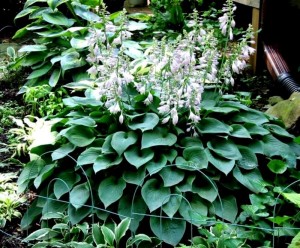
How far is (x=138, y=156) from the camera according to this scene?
3160 millimetres

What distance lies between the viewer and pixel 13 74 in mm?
5699

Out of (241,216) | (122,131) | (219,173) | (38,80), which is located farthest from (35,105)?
(241,216)

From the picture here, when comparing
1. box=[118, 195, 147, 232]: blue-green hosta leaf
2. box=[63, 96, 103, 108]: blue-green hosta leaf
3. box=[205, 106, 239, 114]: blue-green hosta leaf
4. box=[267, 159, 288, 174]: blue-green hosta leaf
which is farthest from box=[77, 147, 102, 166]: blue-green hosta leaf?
box=[267, 159, 288, 174]: blue-green hosta leaf

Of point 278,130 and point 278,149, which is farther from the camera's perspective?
point 278,130

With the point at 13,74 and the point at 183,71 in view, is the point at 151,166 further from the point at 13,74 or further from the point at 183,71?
the point at 13,74

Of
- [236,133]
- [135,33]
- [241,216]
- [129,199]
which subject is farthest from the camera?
[135,33]

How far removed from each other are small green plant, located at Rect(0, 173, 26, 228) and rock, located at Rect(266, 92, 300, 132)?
2128mm

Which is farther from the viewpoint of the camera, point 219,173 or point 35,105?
point 35,105

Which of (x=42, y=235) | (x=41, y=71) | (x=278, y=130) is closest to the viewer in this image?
(x=42, y=235)

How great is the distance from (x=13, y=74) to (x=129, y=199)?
10.3 feet

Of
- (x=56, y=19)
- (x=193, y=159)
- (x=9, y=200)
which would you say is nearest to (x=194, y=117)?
(x=193, y=159)

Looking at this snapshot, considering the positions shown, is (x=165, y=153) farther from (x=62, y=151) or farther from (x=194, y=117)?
(x=62, y=151)

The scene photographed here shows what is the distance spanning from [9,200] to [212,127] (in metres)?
1.51

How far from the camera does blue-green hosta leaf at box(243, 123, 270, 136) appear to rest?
341 centimetres
